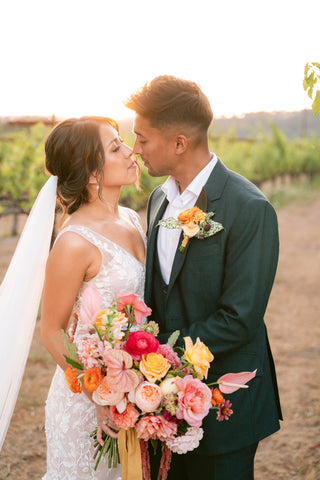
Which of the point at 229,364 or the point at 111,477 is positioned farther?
the point at 111,477

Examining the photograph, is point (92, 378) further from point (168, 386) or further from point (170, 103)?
point (170, 103)

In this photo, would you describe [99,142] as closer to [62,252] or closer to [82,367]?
[62,252]

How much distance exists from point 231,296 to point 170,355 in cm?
41

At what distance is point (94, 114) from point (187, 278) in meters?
1.18

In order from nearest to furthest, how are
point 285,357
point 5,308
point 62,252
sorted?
1. point 62,252
2. point 5,308
3. point 285,357

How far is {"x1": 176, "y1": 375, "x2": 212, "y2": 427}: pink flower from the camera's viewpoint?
187 cm

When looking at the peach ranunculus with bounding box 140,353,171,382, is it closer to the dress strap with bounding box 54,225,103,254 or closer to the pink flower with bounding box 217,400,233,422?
the pink flower with bounding box 217,400,233,422

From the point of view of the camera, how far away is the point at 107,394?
192 cm

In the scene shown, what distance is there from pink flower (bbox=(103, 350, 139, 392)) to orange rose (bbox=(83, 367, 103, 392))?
60 millimetres

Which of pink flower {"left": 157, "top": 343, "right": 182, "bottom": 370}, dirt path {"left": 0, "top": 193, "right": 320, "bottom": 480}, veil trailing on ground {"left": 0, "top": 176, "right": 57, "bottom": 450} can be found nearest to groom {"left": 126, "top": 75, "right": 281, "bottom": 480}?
pink flower {"left": 157, "top": 343, "right": 182, "bottom": 370}

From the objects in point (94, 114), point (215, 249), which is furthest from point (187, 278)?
point (94, 114)

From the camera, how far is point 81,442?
276cm

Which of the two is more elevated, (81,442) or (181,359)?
(181,359)

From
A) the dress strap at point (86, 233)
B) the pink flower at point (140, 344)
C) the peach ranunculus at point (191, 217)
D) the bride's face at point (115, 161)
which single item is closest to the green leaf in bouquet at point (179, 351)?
the pink flower at point (140, 344)
